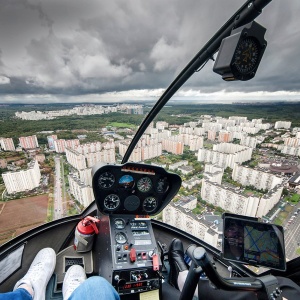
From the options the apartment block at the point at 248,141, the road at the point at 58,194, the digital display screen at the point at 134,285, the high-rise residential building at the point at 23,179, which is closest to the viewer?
the digital display screen at the point at 134,285

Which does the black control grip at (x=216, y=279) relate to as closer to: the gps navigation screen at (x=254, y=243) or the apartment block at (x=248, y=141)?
the gps navigation screen at (x=254, y=243)

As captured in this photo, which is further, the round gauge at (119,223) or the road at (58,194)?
the road at (58,194)

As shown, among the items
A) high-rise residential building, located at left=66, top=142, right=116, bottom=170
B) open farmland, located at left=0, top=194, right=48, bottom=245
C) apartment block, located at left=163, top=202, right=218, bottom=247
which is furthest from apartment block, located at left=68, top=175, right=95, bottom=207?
apartment block, located at left=163, top=202, right=218, bottom=247

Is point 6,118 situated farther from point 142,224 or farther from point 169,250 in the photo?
point 169,250

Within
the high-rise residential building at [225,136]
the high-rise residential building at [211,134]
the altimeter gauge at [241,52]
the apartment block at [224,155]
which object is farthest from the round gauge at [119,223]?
the high-rise residential building at [225,136]

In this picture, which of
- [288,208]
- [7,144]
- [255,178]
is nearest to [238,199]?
[255,178]

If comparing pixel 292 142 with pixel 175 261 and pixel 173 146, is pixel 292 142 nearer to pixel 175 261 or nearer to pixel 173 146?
pixel 173 146

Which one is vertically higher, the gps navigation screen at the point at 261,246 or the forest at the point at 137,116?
the forest at the point at 137,116
